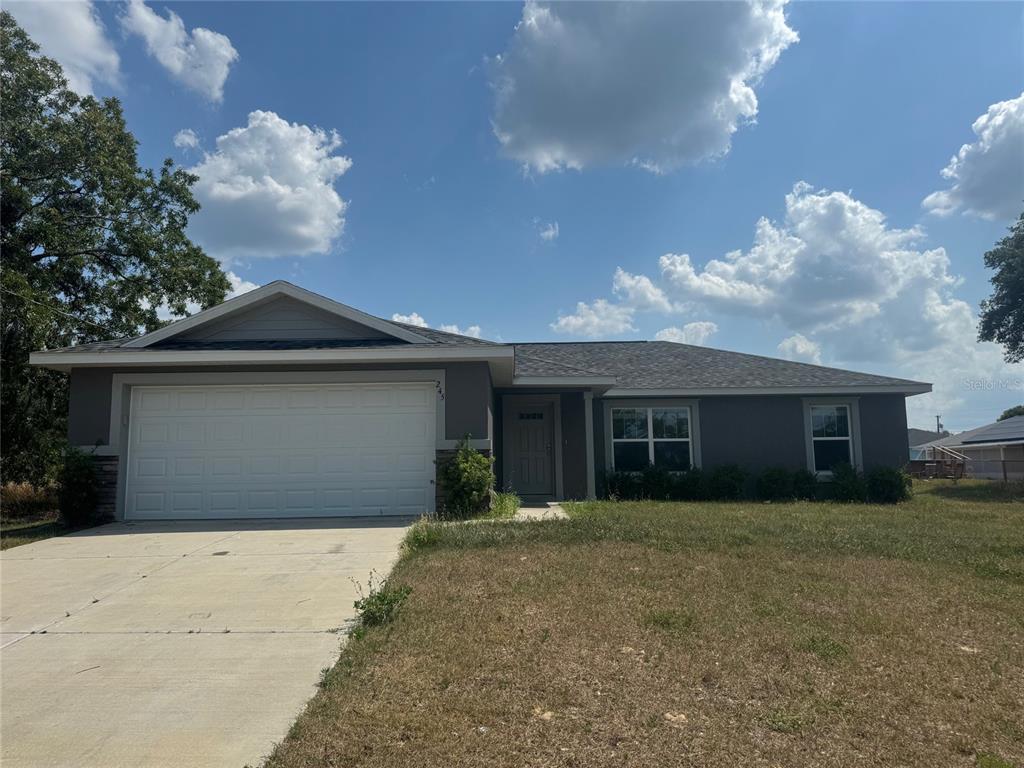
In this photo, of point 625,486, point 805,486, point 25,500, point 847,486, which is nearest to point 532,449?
point 625,486

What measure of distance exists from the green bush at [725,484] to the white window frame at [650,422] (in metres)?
0.90

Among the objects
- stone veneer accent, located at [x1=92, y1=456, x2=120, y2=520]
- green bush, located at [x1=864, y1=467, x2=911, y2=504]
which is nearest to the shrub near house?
green bush, located at [x1=864, y1=467, x2=911, y2=504]

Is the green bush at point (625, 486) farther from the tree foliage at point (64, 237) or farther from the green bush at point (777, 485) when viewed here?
the tree foliage at point (64, 237)

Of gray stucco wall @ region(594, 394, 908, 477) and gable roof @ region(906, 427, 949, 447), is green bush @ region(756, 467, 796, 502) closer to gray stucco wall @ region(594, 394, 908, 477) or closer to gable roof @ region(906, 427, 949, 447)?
gray stucco wall @ region(594, 394, 908, 477)

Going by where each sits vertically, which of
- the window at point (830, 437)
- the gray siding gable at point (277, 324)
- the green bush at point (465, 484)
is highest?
the gray siding gable at point (277, 324)

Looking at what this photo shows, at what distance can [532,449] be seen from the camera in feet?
49.9

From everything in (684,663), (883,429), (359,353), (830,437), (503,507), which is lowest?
(684,663)

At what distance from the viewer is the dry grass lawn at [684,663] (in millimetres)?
3279

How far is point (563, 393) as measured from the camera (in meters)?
14.7

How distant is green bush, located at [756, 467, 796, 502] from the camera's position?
14.5m

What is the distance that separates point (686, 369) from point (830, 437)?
3.65 metres

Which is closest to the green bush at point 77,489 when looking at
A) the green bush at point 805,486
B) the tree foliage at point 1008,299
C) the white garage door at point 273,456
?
the white garage door at point 273,456

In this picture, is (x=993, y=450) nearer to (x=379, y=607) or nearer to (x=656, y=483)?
(x=656, y=483)

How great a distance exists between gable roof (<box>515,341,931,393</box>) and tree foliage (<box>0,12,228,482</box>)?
10.6m
